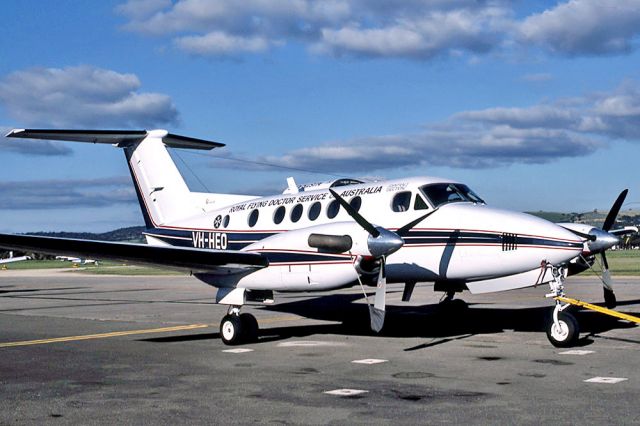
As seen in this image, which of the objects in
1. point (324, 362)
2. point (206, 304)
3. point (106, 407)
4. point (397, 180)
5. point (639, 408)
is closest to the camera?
point (639, 408)

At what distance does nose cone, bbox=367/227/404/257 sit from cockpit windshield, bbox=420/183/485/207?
6.64 feet

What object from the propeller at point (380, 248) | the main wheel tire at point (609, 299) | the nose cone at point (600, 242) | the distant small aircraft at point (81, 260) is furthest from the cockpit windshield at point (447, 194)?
the distant small aircraft at point (81, 260)

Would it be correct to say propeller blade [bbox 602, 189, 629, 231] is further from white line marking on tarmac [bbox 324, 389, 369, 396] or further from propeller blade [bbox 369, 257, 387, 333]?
white line marking on tarmac [bbox 324, 389, 369, 396]

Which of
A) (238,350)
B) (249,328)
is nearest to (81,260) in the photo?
(249,328)

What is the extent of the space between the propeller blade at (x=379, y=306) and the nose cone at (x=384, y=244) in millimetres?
510

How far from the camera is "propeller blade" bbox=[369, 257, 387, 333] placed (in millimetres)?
12977

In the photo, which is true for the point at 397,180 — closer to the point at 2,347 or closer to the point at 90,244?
the point at 90,244

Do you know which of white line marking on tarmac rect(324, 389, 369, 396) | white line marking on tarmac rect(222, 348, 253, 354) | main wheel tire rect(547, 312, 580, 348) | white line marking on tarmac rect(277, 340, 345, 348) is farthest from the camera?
white line marking on tarmac rect(277, 340, 345, 348)

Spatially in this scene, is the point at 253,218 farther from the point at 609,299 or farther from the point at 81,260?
the point at 81,260

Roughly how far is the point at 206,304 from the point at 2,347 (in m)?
11.1

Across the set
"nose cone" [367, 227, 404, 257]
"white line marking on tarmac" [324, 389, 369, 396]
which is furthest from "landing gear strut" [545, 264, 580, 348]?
"white line marking on tarmac" [324, 389, 369, 396]

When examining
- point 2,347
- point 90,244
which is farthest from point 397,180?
point 2,347

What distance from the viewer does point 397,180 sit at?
15.4m

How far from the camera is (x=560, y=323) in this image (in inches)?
502
